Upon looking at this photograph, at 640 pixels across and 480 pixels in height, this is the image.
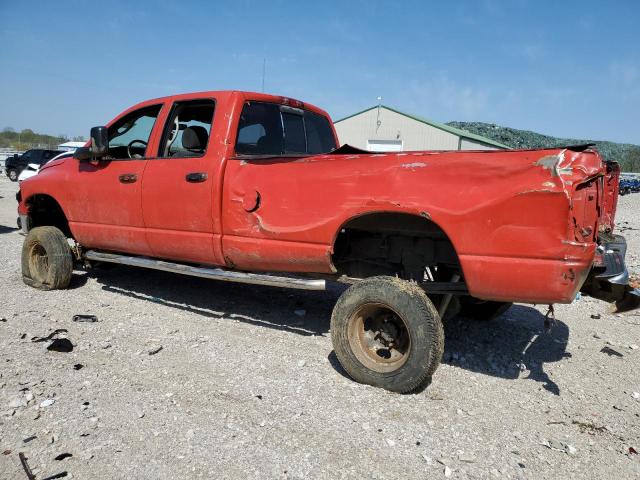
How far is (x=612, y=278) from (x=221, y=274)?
117 inches

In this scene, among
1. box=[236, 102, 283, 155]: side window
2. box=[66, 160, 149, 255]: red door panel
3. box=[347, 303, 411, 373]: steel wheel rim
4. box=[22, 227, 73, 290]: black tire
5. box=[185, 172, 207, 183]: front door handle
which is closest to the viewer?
box=[347, 303, 411, 373]: steel wheel rim

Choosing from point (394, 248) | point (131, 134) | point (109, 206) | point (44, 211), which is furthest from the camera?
point (44, 211)

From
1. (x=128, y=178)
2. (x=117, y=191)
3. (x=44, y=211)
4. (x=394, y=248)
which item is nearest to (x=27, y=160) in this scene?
(x=44, y=211)

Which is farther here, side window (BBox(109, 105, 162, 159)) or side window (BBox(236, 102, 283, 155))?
side window (BBox(109, 105, 162, 159))

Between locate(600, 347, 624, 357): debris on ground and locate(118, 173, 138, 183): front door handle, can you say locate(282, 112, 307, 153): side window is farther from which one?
locate(600, 347, 624, 357): debris on ground

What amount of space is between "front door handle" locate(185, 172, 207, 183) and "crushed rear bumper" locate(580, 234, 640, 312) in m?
3.01

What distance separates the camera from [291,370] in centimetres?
353

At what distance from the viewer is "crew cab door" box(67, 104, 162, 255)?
181 inches

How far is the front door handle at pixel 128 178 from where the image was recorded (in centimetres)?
453

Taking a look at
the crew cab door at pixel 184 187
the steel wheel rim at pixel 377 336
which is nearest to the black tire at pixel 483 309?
the steel wheel rim at pixel 377 336

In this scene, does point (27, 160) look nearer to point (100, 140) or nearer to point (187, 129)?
point (100, 140)

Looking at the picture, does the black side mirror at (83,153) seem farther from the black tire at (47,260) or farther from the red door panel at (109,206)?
the black tire at (47,260)

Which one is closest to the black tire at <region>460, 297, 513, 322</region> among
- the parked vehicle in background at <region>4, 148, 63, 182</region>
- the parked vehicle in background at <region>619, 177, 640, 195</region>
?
the parked vehicle in background at <region>4, 148, 63, 182</region>

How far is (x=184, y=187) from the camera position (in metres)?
4.14
